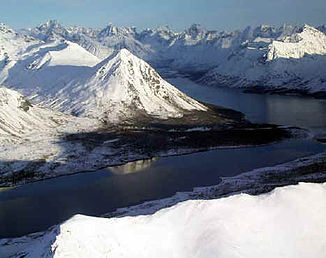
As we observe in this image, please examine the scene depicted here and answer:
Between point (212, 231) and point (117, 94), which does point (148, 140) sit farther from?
point (212, 231)

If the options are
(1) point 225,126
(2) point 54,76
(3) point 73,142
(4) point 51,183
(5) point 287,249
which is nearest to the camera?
(5) point 287,249

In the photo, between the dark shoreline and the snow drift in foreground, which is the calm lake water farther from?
the snow drift in foreground

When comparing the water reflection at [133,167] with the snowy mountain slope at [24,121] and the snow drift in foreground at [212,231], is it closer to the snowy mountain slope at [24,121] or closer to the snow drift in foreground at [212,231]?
the snowy mountain slope at [24,121]

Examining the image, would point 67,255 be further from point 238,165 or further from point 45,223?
point 238,165

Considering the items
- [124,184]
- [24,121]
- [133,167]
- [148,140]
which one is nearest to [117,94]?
[24,121]

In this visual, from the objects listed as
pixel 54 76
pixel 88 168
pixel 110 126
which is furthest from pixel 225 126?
pixel 54 76

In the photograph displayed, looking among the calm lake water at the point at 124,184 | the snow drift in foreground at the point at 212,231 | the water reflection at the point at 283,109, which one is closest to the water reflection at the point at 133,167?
the calm lake water at the point at 124,184
